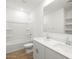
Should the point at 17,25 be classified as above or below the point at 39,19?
below

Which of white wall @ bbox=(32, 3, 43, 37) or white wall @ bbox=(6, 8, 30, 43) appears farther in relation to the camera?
white wall @ bbox=(6, 8, 30, 43)

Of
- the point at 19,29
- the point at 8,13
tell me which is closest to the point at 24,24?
the point at 19,29

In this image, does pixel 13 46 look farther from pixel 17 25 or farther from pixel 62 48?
pixel 62 48

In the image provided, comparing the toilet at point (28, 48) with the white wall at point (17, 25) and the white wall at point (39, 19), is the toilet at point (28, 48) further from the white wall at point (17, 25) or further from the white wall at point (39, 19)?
the white wall at point (17, 25)

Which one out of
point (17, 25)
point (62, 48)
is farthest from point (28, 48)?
point (62, 48)

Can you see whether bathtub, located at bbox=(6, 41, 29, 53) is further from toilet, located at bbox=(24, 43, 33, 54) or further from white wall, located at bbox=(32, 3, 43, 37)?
white wall, located at bbox=(32, 3, 43, 37)

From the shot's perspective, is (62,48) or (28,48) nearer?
(62,48)

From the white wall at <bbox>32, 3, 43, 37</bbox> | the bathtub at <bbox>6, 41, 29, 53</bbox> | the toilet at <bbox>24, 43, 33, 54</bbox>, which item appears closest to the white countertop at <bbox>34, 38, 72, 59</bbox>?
the white wall at <bbox>32, 3, 43, 37</bbox>

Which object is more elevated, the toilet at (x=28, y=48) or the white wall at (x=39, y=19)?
the white wall at (x=39, y=19)

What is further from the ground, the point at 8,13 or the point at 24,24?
the point at 8,13

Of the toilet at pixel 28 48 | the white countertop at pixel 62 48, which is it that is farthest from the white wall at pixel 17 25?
the white countertop at pixel 62 48
